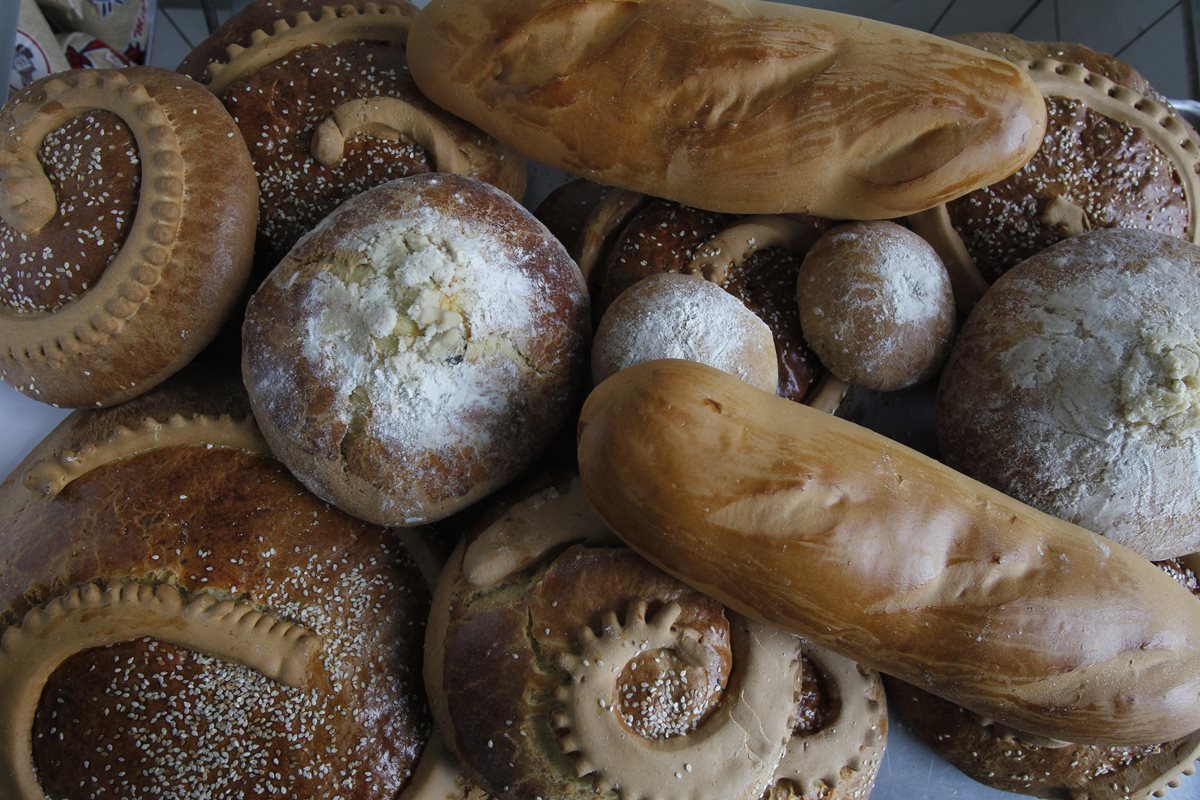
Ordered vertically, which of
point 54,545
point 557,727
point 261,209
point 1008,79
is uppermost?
point 1008,79

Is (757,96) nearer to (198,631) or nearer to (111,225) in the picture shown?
(111,225)

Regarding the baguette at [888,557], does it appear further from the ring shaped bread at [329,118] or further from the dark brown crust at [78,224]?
the dark brown crust at [78,224]

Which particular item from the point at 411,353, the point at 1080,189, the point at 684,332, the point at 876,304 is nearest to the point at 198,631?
the point at 411,353

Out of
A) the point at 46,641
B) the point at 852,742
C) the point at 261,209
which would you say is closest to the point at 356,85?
the point at 261,209

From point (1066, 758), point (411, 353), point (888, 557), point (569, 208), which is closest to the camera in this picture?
point (888, 557)

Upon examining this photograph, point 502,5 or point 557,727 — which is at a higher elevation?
point 502,5

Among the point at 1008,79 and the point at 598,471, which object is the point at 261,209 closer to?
the point at 598,471

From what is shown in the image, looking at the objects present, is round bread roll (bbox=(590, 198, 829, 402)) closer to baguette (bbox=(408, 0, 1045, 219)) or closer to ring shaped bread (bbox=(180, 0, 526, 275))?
baguette (bbox=(408, 0, 1045, 219))
